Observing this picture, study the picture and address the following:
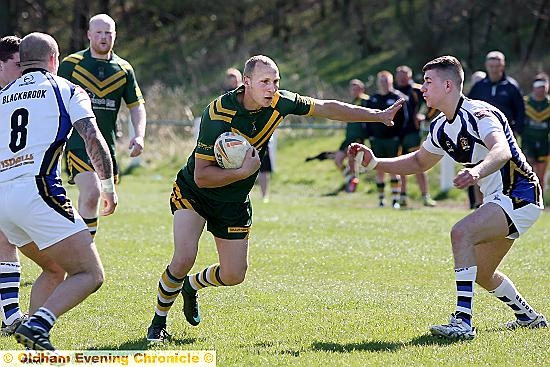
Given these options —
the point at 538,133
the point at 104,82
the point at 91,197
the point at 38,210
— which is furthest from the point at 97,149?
the point at 538,133

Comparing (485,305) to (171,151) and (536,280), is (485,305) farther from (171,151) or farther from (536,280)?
(171,151)

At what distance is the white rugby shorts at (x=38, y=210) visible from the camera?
18.9 ft

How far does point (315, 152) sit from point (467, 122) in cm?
1548

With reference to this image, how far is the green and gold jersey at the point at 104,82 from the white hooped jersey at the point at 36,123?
11.7 ft

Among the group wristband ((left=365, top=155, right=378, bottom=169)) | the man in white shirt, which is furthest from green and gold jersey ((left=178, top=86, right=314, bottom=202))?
the man in white shirt

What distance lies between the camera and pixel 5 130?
5.91 m

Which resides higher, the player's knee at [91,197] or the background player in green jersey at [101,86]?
the background player in green jersey at [101,86]

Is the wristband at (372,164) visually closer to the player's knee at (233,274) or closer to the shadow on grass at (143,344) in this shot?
the player's knee at (233,274)

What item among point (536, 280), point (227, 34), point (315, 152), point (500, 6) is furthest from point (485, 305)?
point (227, 34)

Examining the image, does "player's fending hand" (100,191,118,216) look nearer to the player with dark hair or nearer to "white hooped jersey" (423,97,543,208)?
the player with dark hair

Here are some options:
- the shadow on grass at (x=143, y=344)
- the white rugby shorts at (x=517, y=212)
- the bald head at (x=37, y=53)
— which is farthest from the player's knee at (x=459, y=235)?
the bald head at (x=37, y=53)

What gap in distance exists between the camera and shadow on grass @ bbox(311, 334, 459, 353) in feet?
21.3

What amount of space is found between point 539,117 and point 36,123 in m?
13.2

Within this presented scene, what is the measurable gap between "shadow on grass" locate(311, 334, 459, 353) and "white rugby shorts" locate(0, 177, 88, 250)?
1.87 m
